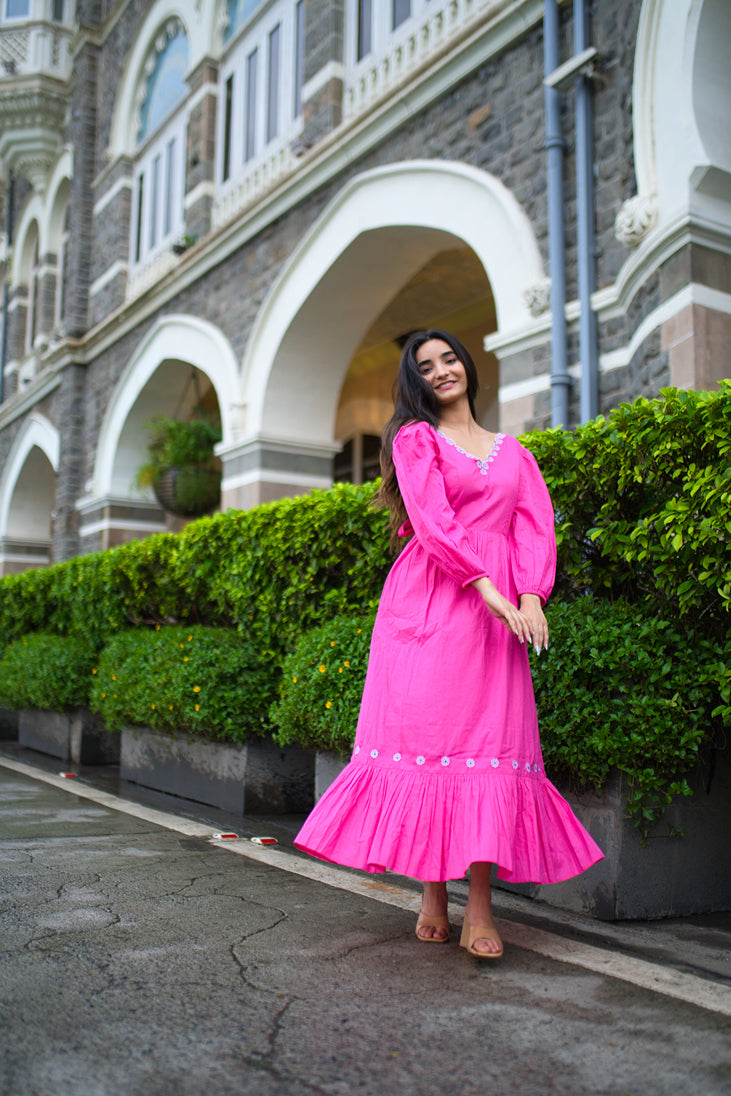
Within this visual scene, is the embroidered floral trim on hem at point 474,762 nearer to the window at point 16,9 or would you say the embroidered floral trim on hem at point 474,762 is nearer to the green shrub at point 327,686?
the green shrub at point 327,686

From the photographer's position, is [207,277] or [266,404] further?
[207,277]

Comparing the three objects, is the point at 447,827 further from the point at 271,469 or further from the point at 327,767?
the point at 271,469

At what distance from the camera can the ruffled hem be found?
2.48m

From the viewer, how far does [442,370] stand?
9.59ft

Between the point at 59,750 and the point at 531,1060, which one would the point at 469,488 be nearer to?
the point at 531,1060

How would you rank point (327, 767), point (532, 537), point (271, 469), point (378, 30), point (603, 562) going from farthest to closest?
point (271, 469)
point (378, 30)
point (327, 767)
point (603, 562)
point (532, 537)

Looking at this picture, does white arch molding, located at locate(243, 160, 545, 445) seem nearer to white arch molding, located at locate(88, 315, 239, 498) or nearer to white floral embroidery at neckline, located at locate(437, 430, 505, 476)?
white arch molding, located at locate(88, 315, 239, 498)

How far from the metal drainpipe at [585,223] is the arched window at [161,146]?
7.48 meters

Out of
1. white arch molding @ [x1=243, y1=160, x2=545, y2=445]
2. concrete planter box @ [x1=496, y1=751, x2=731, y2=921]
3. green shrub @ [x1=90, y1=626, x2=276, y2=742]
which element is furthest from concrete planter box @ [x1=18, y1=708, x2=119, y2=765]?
concrete planter box @ [x1=496, y1=751, x2=731, y2=921]

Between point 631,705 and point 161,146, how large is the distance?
13.0 m

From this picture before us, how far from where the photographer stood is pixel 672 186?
5.53 metres

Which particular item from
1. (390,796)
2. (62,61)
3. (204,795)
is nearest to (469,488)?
(390,796)

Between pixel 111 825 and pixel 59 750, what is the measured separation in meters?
3.48

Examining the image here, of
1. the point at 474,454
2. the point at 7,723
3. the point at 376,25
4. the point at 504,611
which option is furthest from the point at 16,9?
the point at 504,611
